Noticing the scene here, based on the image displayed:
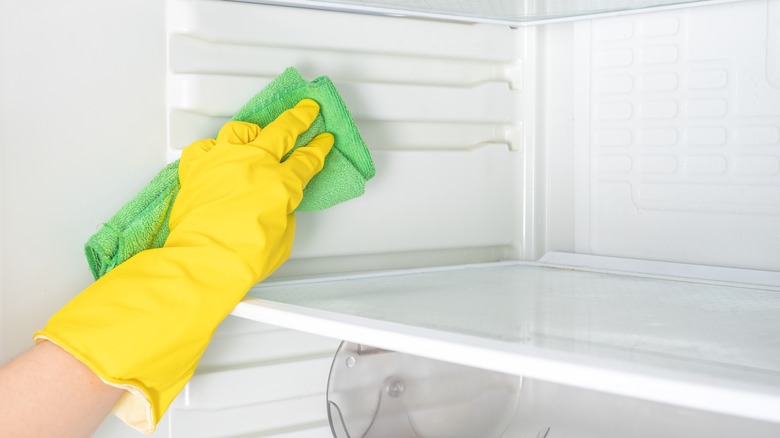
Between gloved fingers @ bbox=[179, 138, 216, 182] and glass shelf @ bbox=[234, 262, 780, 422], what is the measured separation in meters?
0.19

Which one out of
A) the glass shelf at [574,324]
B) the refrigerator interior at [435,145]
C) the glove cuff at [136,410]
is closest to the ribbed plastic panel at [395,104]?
the refrigerator interior at [435,145]

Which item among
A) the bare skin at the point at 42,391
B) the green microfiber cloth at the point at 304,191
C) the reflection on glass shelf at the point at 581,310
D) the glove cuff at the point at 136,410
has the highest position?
the green microfiber cloth at the point at 304,191

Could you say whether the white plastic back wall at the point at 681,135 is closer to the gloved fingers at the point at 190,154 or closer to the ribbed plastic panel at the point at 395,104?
the ribbed plastic panel at the point at 395,104

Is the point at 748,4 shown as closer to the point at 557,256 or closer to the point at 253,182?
the point at 557,256

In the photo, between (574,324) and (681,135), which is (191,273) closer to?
(574,324)

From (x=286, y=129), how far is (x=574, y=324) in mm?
497

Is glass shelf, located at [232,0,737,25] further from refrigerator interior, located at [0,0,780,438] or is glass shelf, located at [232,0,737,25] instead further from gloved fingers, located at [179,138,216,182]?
gloved fingers, located at [179,138,216,182]

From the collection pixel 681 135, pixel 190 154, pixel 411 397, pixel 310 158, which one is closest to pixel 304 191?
pixel 310 158

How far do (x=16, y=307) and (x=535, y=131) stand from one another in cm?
92

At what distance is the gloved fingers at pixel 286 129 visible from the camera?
3.75ft

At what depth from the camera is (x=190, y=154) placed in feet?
3.74

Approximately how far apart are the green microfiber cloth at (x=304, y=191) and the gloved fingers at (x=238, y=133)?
0.09 ft

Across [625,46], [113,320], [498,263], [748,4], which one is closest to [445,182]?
[498,263]

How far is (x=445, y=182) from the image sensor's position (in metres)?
1.45
